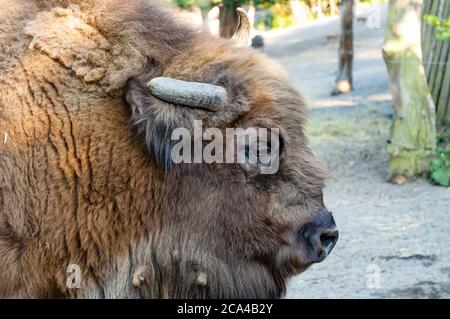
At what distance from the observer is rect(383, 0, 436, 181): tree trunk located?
32.1ft

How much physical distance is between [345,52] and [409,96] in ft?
17.3

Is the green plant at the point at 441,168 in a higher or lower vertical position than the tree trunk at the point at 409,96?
lower

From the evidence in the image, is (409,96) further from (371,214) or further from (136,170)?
(136,170)

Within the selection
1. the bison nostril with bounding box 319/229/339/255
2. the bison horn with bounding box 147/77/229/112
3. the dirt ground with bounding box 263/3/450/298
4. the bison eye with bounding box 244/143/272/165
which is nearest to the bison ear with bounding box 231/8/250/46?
the bison horn with bounding box 147/77/229/112

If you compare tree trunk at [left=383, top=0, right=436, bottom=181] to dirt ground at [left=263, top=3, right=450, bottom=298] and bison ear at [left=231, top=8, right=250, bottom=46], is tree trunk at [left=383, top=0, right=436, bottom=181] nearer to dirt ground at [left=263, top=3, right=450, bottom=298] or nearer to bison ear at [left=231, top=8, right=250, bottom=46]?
dirt ground at [left=263, top=3, right=450, bottom=298]

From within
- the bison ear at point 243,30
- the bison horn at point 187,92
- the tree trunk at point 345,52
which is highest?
the bison ear at point 243,30

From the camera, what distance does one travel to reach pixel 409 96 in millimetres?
9867

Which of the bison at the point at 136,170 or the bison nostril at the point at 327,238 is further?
the bison nostril at the point at 327,238

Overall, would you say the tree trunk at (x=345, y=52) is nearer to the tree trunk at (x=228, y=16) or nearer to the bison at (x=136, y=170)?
the tree trunk at (x=228, y=16)

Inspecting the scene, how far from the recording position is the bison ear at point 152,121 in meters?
4.50

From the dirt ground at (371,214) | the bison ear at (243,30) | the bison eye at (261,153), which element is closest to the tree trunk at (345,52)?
the dirt ground at (371,214)

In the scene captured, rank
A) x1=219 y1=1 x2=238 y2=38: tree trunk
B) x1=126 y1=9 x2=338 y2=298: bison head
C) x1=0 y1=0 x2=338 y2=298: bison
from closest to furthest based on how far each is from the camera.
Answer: x1=0 y1=0 x2=338 y2=298: bison, x1=126 y1=9 x2=338 y2=298: bison head, x1=219 y1=1 x2=238 y2=38: tree trunk

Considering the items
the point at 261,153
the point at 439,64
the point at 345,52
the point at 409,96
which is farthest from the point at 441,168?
the point at 345,52
